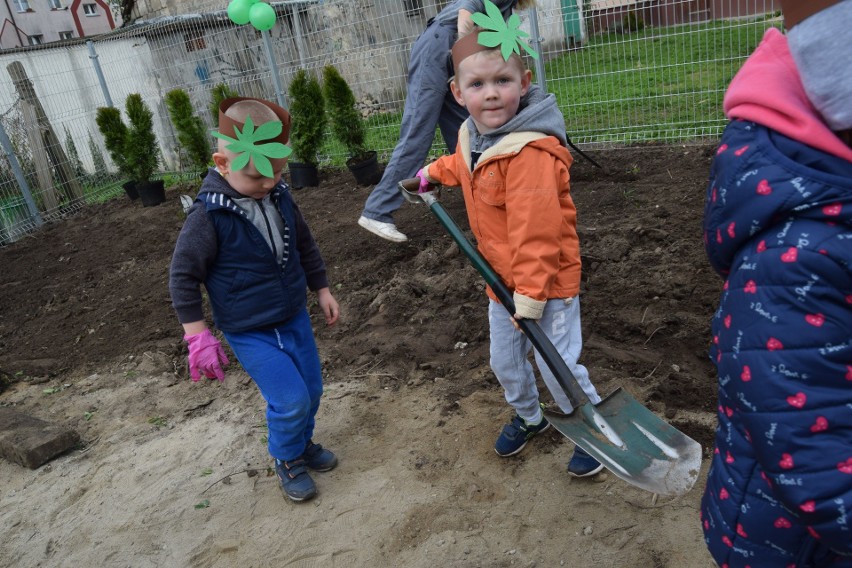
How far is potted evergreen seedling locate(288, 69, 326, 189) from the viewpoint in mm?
7898

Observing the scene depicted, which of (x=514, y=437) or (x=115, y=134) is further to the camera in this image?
(x=115, y=134)

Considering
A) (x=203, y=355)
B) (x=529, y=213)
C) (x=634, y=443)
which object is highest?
(x=529, y=213)

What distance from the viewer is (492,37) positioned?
2211 mm

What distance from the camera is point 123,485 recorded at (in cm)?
317

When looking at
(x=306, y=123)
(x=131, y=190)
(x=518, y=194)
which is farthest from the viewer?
(x=131, y=190)

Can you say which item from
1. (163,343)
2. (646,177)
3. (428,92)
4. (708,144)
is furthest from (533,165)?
(708,144)

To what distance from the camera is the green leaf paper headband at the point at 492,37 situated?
86.7 inches

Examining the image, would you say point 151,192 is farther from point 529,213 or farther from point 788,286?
point 788,286

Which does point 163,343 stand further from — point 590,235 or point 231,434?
point 590,235

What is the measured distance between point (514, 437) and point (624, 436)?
803mm

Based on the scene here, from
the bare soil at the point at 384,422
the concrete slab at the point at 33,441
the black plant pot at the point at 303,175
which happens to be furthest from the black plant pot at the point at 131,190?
the concrete slab at the point at 33,441

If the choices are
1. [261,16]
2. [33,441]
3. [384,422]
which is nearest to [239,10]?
[261,16]

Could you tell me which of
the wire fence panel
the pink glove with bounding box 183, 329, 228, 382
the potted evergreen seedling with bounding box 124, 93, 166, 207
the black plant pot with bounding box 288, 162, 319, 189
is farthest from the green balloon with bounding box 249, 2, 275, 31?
the pink glove with bounding box 183, 329, 228, 382

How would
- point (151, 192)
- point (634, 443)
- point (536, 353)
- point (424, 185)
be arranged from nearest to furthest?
point (634, 443) → point (536, 353) → point (424, 185) → point (151, 192)
